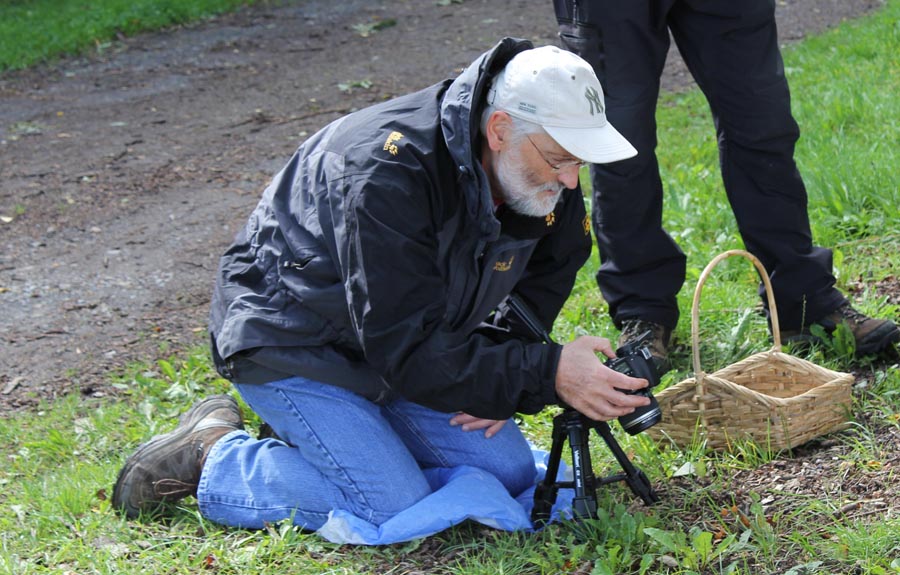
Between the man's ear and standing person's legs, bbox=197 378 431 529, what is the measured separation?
87 centimetres

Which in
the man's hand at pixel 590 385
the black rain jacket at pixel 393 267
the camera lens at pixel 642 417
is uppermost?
the black rain jacket at pixel 393 267

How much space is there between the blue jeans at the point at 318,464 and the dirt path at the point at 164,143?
1373 mm

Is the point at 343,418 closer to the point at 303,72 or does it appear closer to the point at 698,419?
the point at 698,419

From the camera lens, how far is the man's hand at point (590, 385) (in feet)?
9.57

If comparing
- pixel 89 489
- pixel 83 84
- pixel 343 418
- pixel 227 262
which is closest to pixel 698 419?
pixel 343 418

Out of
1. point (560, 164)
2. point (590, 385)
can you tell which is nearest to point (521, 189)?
point (560, 164)

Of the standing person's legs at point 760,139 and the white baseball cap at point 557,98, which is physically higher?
the white baseball cap at point 557,98

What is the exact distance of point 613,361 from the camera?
10.1ft

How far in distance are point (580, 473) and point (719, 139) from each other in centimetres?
156

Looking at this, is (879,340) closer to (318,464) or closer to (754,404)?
(754,404)

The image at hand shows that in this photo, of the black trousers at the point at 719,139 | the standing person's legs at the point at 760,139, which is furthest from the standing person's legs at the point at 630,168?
the standing person's legs at the point at 760,139

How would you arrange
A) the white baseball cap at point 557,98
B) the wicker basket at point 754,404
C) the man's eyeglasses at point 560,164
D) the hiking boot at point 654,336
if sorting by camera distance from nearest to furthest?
the white baseball cap at point 557,98 → the man's eyeglasses at point 560,164 → the wicker basket at point 754,404 → the hiking boot at point 654,336

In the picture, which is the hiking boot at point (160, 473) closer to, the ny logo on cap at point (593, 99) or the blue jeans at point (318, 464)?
the blue jeans at point (318, 464)

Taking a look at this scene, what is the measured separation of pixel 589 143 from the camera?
2.87 metres
